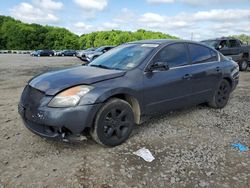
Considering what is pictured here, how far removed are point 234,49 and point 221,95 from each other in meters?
8.39

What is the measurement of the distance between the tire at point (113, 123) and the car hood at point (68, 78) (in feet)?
1.29

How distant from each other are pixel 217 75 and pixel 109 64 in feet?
7.88

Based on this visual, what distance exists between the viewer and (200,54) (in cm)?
556

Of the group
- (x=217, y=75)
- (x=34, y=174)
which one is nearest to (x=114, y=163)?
(x=34, y=174)

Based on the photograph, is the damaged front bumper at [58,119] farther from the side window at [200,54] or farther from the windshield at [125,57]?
the side window at [200,54]

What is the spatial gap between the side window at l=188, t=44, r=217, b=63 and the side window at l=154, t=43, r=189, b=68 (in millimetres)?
214

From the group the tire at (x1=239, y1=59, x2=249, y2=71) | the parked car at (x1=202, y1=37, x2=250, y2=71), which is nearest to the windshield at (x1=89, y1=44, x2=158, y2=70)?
the parked car at (x1=202, y1=37, x2=250, y2=71)

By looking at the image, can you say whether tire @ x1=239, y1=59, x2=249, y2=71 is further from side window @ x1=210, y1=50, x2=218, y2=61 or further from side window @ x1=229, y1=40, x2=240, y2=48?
side window @ x1=210, y1=50, x2=218, y2=61

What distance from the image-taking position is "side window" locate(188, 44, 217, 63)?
5.36 meters

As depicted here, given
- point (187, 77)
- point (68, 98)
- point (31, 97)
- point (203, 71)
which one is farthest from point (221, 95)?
point (31, 97)

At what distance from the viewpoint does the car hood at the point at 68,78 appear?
3777 mm

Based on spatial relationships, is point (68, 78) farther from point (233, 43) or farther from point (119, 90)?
point (233, 43)

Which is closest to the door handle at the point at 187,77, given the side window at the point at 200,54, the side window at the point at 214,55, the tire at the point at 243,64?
the side window at the point at 200,54

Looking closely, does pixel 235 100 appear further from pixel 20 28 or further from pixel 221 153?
pixel 20 28
